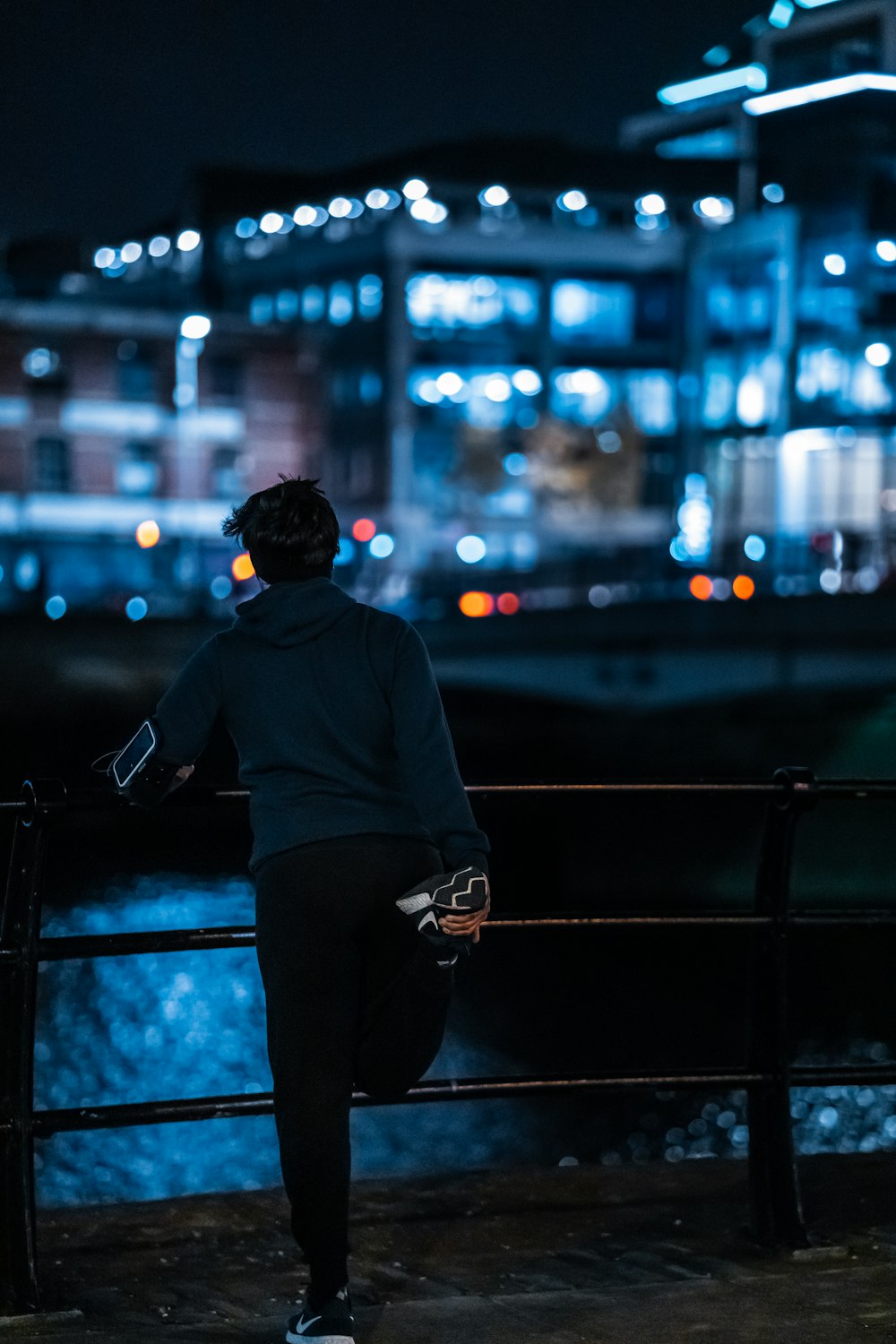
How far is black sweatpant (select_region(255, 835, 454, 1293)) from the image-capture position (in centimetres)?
341

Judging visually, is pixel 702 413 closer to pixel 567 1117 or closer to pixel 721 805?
pixel 721 805

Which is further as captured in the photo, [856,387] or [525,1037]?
[856,387]

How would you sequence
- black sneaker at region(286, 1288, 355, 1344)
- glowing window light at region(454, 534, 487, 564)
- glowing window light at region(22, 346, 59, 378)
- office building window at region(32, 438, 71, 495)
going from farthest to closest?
glowing window light at region(454, 534, 487, 564) → glowing window light at region(22, 346, 59, 378) → office building window at region(32, 438, 71, 495) → black sneaker at region(286, 1288, 355, 1344)

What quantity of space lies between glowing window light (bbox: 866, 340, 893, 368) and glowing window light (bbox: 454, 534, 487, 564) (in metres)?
19.5

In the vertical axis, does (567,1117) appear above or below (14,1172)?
below

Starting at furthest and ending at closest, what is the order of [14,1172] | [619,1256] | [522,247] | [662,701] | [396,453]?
[522,247] → [396,453] → [662,701] → [619,1256] → [14,1172]

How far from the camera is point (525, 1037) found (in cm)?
1769

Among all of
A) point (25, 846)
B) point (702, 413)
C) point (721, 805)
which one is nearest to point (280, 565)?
point (25, 846)

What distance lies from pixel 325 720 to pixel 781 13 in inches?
4172

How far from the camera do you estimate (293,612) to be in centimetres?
349

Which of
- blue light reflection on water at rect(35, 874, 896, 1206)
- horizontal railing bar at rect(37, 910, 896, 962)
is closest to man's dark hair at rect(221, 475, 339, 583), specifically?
horizontal railing bar at rect(37, 910, 896, 962)

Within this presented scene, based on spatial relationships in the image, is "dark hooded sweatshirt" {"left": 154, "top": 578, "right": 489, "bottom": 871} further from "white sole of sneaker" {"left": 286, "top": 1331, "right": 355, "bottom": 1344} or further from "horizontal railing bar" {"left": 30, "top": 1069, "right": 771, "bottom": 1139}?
"white sole of sneaker" {"left": 286, "top": 1331, "right": 355, "bottom": 1344}

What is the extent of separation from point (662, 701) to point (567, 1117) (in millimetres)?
18013

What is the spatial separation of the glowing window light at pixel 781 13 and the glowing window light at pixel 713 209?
1506cm
